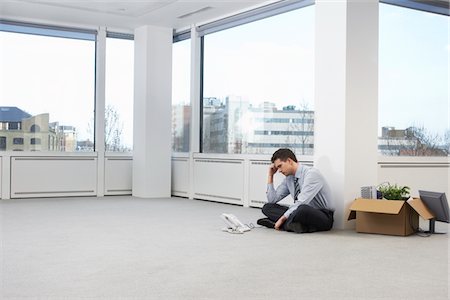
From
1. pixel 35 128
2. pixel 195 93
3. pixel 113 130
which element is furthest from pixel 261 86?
pixel 35 128

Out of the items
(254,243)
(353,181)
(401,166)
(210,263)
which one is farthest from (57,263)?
(401,166)

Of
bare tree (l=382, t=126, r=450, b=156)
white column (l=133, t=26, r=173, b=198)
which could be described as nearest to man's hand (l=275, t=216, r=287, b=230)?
bare tree (l=382, t=126, r=450, b=156)

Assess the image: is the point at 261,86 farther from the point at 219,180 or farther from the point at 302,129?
the point at 219,180

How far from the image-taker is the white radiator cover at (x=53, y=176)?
8.48m

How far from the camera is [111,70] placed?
9.19m

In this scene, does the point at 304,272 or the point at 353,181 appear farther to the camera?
the point at 353,181

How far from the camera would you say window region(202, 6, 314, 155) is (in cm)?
722

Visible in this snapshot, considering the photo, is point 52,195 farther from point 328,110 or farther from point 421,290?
point 421,290

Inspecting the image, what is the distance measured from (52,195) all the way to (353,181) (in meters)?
5.10

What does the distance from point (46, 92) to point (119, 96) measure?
3.81 ft

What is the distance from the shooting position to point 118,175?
9172 mm

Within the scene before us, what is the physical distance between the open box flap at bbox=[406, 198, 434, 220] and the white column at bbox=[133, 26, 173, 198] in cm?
461

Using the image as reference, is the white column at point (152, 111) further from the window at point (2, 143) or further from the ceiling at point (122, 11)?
the window at point (2, 143)

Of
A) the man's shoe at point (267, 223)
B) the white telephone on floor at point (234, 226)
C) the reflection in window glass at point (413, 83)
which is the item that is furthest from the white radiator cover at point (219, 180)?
the white telephone on floor at point (234, 226)
